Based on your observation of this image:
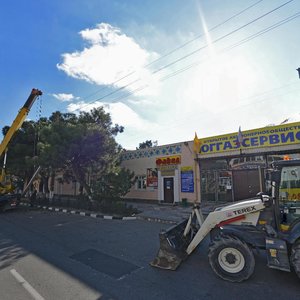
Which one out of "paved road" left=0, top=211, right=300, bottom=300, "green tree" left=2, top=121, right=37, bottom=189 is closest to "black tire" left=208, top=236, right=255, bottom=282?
"paved road" left=0, top=211, right=300, bottom=300

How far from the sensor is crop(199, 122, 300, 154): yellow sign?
11.8m

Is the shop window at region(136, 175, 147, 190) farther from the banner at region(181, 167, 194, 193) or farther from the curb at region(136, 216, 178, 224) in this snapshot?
the curb at region(136, 216, 178, 224)

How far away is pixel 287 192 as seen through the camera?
428 cm

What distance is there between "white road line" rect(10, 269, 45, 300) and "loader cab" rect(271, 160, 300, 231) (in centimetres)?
435

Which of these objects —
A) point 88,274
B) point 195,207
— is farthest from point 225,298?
point 88,274

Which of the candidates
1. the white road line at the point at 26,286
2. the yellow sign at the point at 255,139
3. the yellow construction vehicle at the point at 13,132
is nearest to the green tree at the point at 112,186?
the yellow sign at the point at 255,139

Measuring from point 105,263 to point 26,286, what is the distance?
1609mm

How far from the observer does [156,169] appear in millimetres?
18016

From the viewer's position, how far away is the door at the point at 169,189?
16.7 meters

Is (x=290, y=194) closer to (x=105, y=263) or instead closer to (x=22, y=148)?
(x=105, y=263)

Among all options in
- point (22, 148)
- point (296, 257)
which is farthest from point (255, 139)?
point (22, 148)

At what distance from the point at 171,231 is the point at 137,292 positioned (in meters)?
1.63

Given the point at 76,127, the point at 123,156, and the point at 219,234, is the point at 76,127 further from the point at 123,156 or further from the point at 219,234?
the point at 219,234

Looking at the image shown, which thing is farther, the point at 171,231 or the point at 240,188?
the point at 240,188
